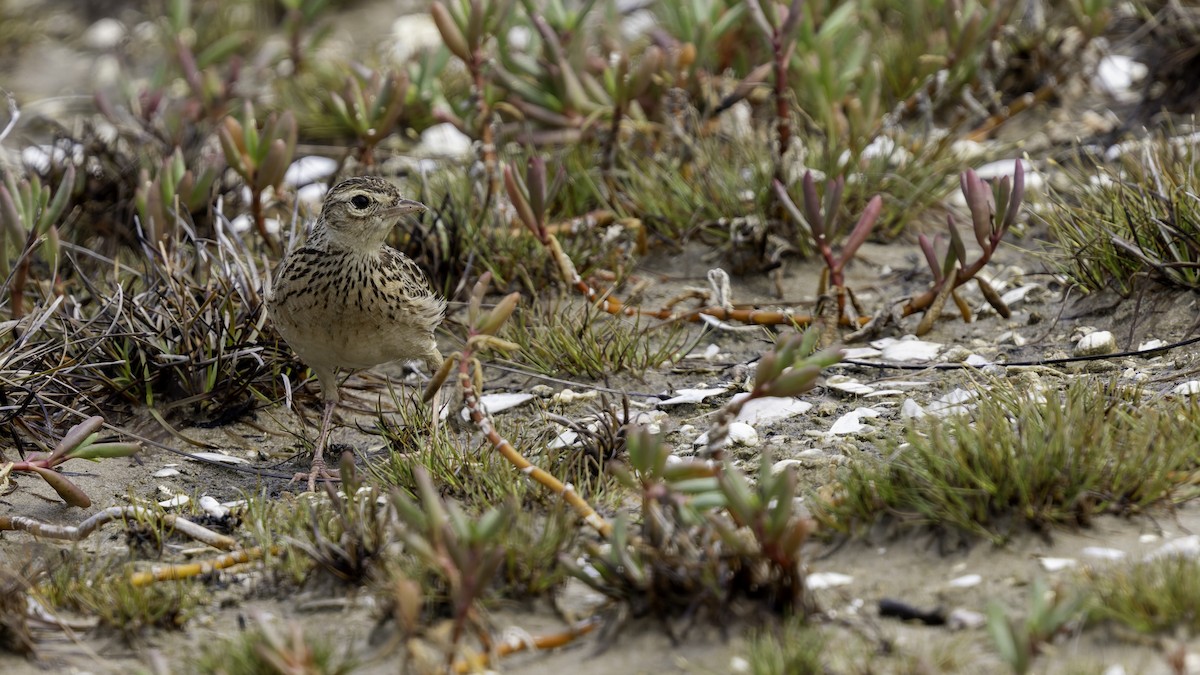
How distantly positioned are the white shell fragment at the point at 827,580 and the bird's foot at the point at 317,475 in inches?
79.2

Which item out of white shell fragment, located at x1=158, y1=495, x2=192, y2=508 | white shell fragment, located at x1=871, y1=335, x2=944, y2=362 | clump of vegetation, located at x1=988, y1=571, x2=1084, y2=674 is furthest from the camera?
white shell fragment, located at x1=871, y1=335, x2=944, y2=362

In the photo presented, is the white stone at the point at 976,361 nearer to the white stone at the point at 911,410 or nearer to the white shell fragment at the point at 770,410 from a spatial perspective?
the white stone at the point at 911,410

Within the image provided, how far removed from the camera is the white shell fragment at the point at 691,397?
215 inches

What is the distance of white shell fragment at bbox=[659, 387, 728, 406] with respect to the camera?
5.47 metres

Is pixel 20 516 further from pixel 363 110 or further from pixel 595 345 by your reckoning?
pixel 363 110

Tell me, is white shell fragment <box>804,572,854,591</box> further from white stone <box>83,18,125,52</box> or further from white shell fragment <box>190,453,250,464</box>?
white stone <box>83,18,125,52</box>

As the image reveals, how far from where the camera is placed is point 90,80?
425 inches

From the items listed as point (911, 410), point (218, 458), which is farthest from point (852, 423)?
point (218, 458)

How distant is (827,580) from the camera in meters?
3.84

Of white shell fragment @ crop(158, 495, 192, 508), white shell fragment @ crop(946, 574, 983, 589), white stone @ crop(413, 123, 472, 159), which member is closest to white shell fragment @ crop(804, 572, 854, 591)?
white shell fragment @ crop(946, 574, 983, 589)

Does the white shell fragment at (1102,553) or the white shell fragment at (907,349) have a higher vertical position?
the white shell fragment at (1102,553)

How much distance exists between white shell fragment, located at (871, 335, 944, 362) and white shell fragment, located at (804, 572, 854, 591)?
1.91 metres

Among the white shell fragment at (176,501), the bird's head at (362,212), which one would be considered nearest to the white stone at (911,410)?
the bird's head at (362,212)

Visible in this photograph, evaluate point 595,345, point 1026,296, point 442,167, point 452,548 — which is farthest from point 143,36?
point 452,548
